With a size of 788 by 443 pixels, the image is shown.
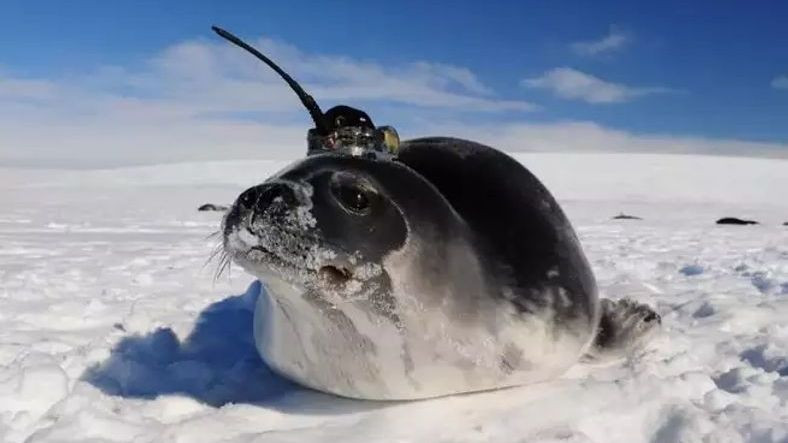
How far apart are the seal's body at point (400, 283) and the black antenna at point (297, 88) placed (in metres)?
0.17

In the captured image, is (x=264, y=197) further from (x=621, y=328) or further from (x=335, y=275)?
(x=621, y=328)

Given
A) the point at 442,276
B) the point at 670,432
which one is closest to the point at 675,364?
the point at 670,432

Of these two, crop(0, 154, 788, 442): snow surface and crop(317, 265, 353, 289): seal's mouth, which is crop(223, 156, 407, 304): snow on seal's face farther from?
crop(0, 154, 788, 442): snow surface

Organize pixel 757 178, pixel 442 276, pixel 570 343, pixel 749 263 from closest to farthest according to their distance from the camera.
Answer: pixel 442 276
pixel 570 343
pixel 749 263
pixel 757 178

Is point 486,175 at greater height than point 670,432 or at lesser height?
greater

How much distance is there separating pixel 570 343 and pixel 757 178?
2608 cm

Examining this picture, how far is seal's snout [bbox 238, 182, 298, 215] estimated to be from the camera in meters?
1.96

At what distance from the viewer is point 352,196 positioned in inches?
80.2

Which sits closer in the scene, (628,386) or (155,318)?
(628,386)

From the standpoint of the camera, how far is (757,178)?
2631 cm

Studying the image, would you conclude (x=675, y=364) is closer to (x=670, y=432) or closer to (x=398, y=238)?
(x=670, y=432)

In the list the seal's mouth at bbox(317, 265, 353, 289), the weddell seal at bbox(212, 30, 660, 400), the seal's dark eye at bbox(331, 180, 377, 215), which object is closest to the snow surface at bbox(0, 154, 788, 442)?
the weddell seal at bbox(212, 30, 660, 400)

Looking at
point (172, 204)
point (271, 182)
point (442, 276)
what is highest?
point (271, 182)

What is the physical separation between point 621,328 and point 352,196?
1129 mm
